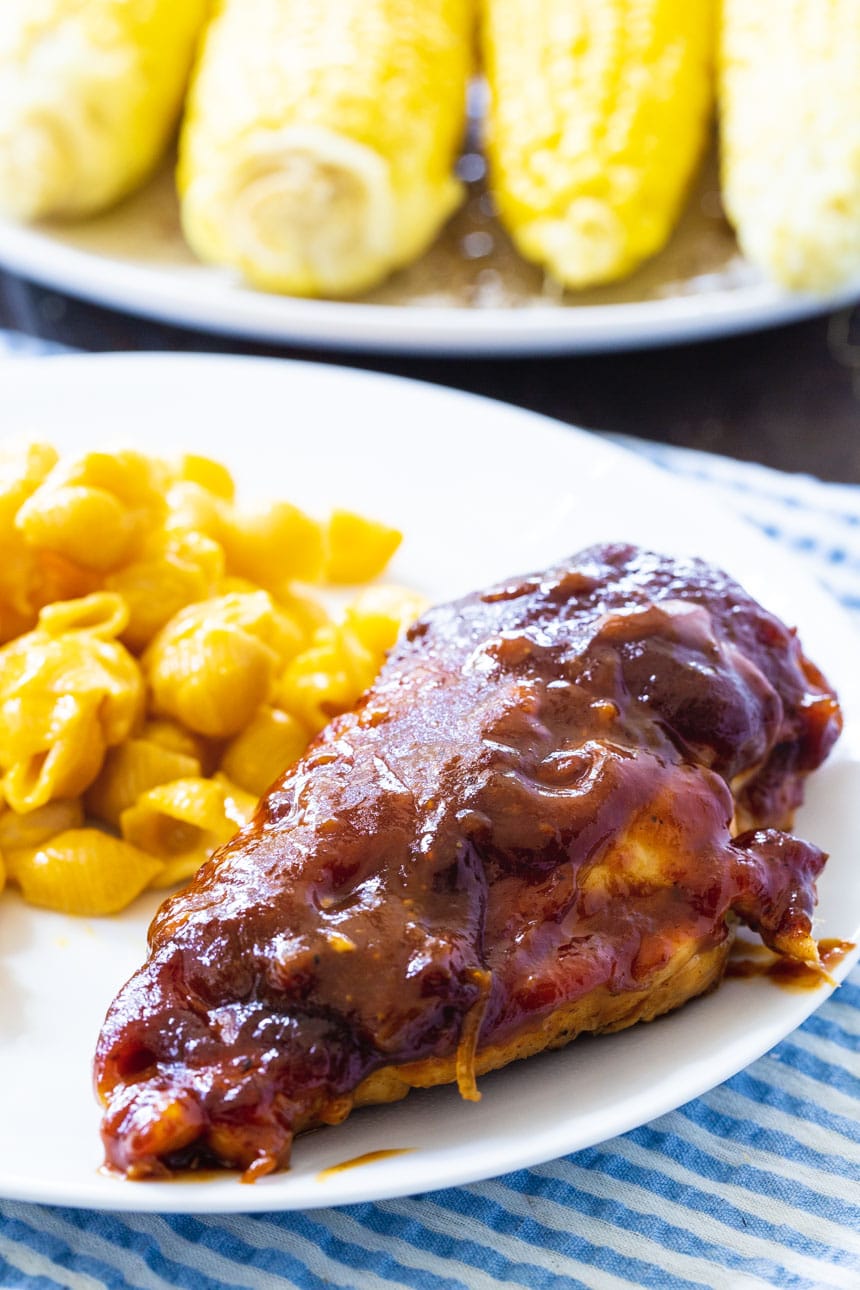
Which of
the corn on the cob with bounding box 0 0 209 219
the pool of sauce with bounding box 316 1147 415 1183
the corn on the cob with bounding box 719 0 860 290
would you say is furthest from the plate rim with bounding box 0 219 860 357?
the pool of sauce with bounding box 316 1147 415 1183

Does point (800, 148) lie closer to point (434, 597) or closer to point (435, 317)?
point (435, 317)

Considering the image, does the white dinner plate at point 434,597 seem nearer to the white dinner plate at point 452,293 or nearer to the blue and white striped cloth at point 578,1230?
the blue and white striped cloth at point 578,1230

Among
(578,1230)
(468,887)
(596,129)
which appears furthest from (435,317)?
(578,1230)

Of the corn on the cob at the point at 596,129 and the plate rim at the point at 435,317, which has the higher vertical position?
the corn on the cob at the point at 596,129

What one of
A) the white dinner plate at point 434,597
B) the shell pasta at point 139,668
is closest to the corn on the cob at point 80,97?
the white dinner plate at point 434,597

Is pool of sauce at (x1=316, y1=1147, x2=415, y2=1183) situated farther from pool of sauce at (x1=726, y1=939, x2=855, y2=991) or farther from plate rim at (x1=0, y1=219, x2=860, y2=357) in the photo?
plate rim at (x1=0, y1=219, x2=860, y2=357)
